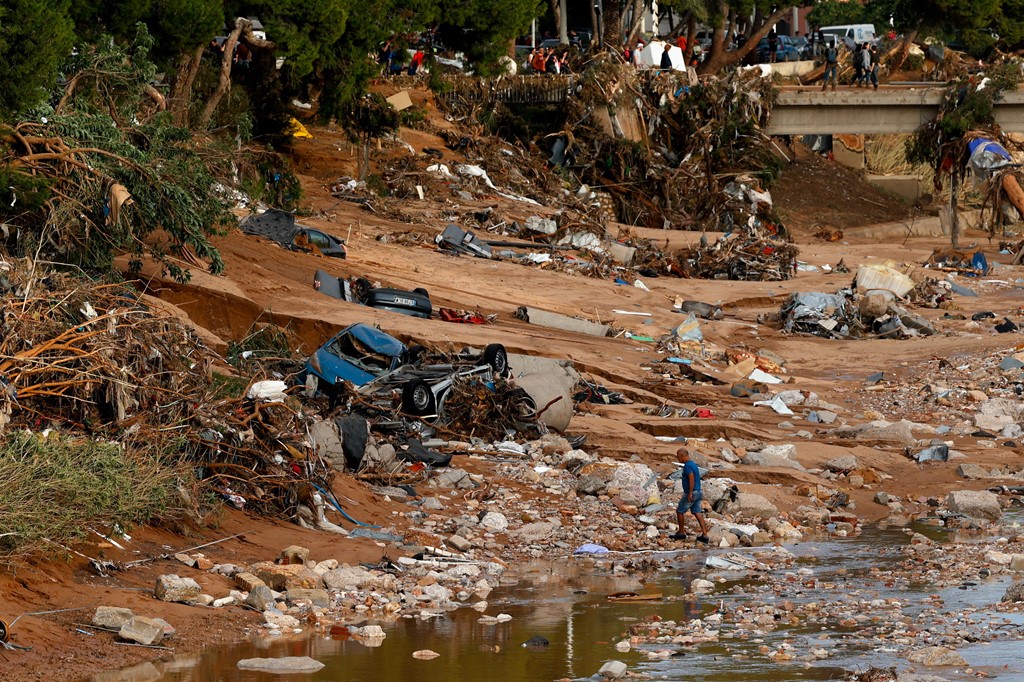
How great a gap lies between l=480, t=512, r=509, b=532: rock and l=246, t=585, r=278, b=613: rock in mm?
2523

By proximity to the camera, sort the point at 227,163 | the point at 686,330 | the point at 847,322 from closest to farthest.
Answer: the point at 227,163 < the point at 686,330 < the point at 847,322

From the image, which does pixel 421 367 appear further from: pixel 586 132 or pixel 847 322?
pixel 586 132

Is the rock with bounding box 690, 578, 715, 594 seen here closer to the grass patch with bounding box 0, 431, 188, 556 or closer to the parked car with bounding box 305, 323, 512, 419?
the grass patch with bounding box 0, 431, 188, 556

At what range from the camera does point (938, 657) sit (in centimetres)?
720

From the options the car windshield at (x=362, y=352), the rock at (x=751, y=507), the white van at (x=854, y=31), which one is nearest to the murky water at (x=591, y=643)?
the rock at (x=751, y=507)

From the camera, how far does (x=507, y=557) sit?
→ 10.2 metres

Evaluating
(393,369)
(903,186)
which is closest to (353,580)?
(393,369)

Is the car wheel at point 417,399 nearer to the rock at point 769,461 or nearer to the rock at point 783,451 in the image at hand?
the rock at point 769,461

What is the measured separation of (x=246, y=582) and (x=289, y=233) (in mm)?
11014

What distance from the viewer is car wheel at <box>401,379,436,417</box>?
12.9 m

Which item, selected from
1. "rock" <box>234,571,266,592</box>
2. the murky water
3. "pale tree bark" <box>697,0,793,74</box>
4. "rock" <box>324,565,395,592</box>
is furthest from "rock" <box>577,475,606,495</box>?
"pale tree bark" <box>697,0,793,74</box>

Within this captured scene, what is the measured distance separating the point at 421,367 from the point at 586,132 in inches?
742

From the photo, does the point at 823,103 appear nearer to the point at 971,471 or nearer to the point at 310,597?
the point at 971,471

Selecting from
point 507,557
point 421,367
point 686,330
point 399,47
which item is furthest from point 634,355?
point 399,47
